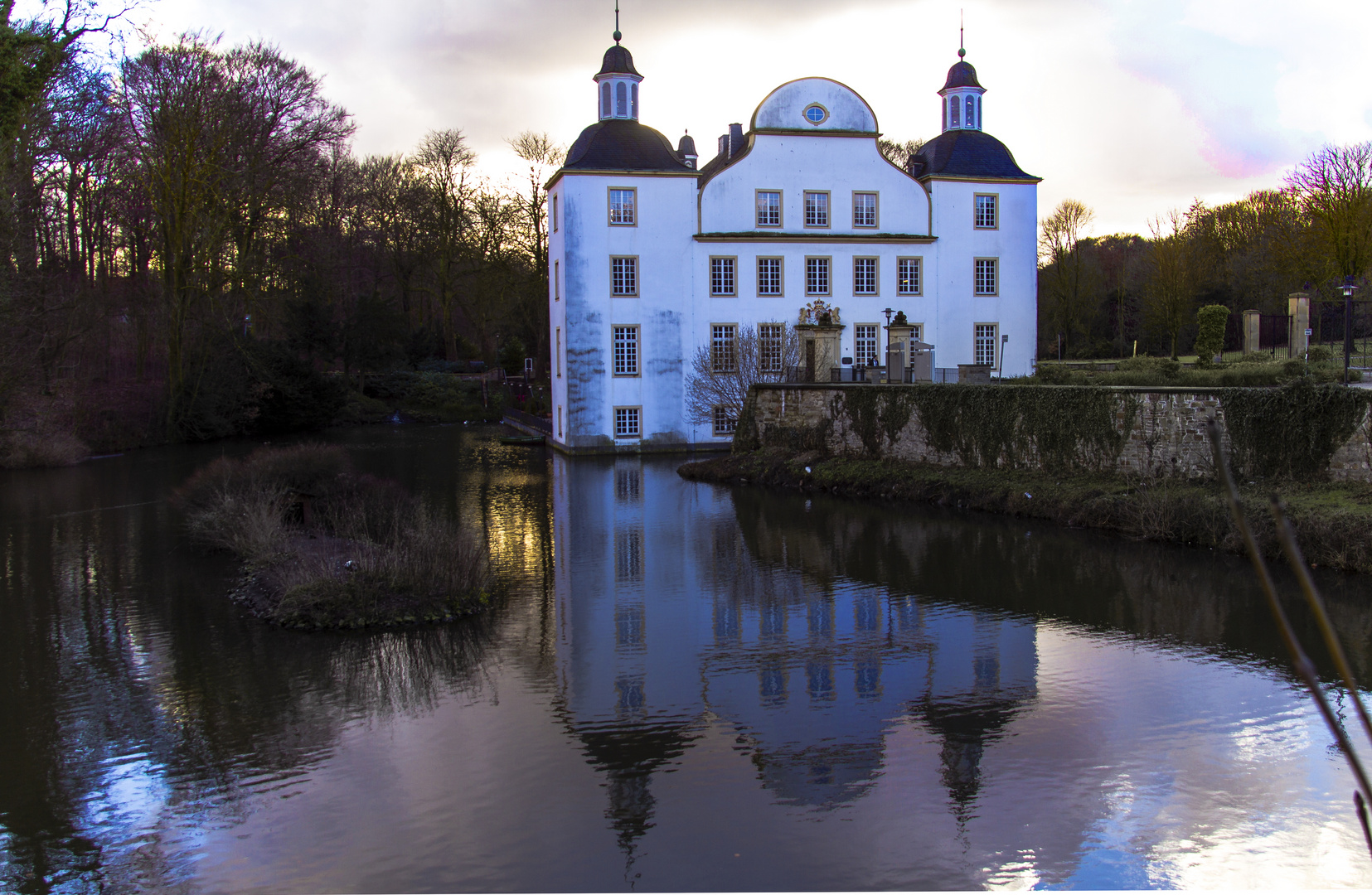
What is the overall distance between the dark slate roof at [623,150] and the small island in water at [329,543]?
53.5 feet

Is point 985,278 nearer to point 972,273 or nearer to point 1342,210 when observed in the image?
point 972,273

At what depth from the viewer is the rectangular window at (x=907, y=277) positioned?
34219 millimetres

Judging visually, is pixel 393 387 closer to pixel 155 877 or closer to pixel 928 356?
pixel 928 356

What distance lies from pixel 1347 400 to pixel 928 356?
1361 centimetres

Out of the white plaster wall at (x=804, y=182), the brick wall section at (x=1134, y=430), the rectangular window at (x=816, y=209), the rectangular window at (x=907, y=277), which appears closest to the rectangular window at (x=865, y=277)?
the rectangular window at (x=907, y=277)

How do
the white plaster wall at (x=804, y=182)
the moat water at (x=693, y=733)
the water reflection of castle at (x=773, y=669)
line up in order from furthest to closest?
the white plaster wall at (x=804, y=182) → the water reflection of castle at (x=773, y=669) → the moat water at (x=693, y=733)

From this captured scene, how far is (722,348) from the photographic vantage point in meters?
33.4

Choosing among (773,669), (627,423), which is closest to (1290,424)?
(773,669)

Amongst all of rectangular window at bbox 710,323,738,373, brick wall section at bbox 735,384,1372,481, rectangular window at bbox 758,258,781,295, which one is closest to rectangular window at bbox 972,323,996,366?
rectangular window at bbox 758,258,781,295

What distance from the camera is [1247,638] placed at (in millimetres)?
11414

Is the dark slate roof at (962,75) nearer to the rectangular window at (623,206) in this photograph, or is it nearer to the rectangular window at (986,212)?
the rectangular window at (986,212)

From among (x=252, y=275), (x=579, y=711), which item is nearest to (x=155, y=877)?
(x=579, y=711)

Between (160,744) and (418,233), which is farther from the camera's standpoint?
(418,233)

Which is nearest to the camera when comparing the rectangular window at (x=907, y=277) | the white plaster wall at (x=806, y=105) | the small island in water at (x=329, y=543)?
the small island in water at (x=329, y=543)
